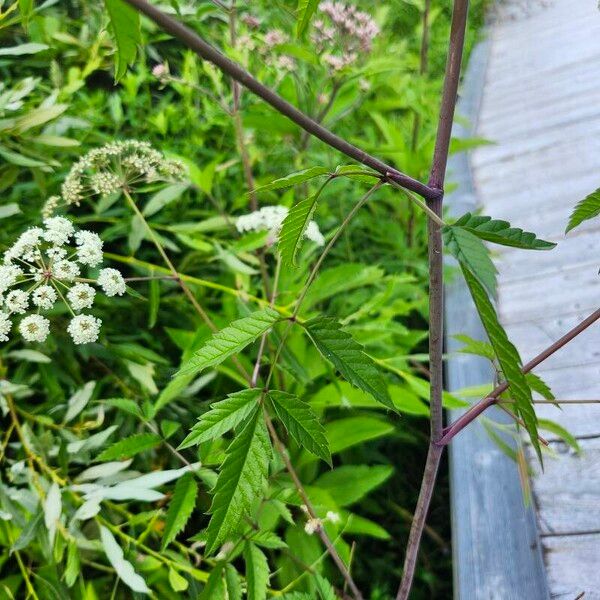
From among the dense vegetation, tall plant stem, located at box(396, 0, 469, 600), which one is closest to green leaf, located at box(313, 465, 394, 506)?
the dense vegetation

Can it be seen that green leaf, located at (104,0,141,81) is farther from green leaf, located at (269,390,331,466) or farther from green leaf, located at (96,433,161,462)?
green leaf, located at (96,433,161,462)

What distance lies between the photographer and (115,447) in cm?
86

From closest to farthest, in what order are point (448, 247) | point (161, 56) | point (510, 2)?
point (448, 247)
point (161, 56)
point (510, 2)

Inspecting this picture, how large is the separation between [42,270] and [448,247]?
0.40m

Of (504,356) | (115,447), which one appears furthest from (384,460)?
(504,356)

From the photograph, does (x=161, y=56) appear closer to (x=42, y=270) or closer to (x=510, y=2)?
(x=42, y=270)

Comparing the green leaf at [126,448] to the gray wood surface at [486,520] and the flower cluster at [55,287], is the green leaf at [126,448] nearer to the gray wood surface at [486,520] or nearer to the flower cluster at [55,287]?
the flower cluster at [55,287]

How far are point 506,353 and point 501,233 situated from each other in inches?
3.3

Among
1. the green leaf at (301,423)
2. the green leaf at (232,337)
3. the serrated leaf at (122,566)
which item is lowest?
the serrated leaf at (122,566)

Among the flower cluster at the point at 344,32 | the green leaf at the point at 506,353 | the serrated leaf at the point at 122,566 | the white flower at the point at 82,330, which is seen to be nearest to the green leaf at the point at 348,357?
the green leaf at the point at 506,353

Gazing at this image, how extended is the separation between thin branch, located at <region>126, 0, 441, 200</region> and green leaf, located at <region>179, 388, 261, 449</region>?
228mm

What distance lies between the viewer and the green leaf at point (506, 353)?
40 cm

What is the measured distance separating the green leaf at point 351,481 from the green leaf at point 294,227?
72 cm

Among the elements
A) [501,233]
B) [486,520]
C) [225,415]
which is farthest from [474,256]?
[486,520]
